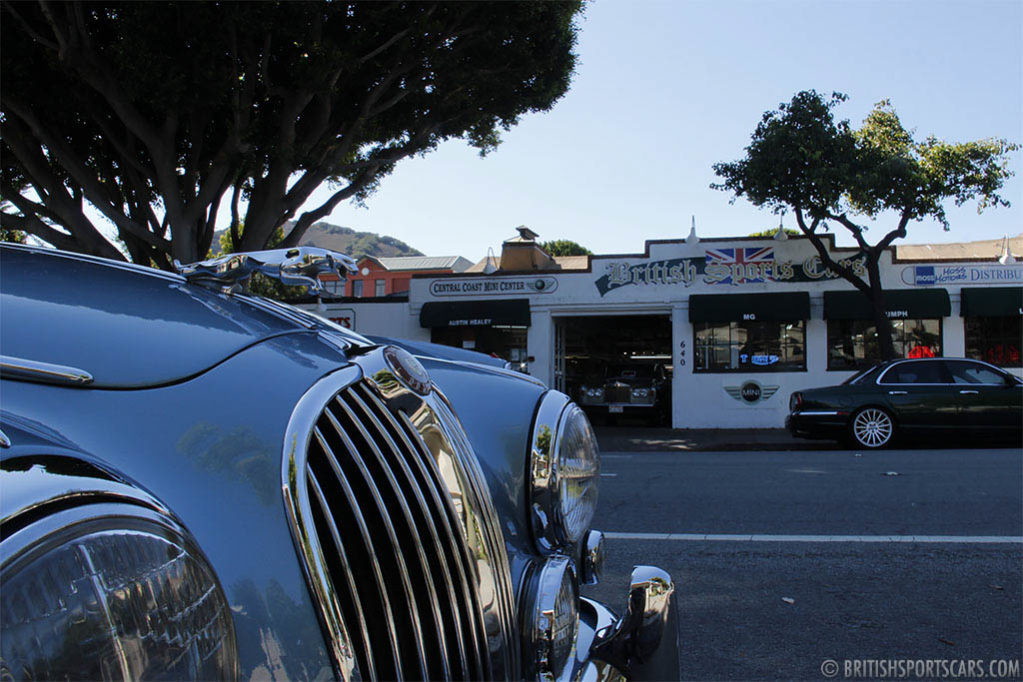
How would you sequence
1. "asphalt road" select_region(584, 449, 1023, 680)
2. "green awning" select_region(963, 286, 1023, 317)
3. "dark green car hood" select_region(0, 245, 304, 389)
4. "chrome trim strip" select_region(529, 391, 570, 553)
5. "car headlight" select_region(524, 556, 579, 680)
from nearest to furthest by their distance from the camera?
"dark green car hood" select_region(0, 245, 304, 389), "car headlight" select_region(524, 556, 579, 680), "chrome trim strip" select_region(529, 391, 570, 553), "asphalt road" select_region(584, 449, 1023, 680), "green awning" select_region(963, 286, 1023, 317)

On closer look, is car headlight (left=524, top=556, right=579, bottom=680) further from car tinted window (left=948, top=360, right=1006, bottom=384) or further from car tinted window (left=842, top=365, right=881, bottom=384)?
car tinted window (left=948, top=360, right=1006, bottom=384)

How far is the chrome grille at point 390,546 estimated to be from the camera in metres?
1.14

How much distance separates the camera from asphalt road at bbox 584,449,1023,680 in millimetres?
3320

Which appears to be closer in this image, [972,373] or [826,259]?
[972,373]

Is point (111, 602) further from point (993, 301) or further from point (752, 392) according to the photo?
point (993, 301)

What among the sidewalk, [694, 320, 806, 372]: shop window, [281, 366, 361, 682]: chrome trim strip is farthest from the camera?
[694, 320, 806, 372]: shop window

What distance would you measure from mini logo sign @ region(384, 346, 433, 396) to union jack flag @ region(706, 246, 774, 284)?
17931 millimetres

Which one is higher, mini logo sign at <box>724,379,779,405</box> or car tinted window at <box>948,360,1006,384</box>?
car tinted window at <box>948,360,1006,384</box>

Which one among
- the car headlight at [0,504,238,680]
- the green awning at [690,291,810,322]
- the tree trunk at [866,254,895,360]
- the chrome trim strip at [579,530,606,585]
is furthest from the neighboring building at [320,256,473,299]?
the car headlight at [0,504,238,680]

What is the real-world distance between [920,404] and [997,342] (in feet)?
23.8

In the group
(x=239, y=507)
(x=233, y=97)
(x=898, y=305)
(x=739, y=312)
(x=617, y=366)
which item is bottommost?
(x=617, y=366)

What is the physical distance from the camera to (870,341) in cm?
1823

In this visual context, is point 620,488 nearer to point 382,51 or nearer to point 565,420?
point 565,420

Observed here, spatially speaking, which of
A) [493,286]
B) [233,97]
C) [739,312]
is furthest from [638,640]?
[493,286]
